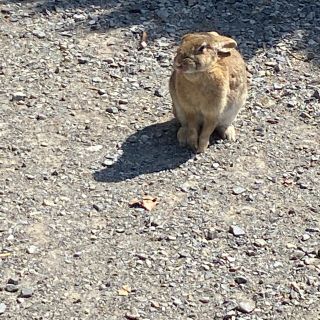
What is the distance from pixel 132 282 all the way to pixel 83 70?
2801 mm

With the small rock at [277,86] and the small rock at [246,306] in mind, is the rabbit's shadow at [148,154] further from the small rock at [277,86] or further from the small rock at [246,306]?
the small rock at [246,306]

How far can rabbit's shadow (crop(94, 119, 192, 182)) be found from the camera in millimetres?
6590

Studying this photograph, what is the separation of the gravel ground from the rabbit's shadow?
0.01 metres

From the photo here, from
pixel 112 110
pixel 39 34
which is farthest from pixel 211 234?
pixel 39 34

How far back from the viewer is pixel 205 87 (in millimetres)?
6578

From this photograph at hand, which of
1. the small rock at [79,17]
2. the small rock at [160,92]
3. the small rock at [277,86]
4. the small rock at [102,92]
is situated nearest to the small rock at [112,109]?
the small rock at [102,92]

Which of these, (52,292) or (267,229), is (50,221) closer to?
(52,292)

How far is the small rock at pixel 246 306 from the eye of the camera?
5.37m

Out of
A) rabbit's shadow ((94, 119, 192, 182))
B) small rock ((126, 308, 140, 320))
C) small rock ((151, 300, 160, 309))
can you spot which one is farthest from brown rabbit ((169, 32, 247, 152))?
small rock ((126, 308, 140, 320))

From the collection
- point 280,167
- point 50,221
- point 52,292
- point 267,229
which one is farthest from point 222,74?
point 52,292

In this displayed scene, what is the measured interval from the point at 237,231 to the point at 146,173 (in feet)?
2.97

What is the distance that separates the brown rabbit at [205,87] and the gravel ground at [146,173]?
15cm

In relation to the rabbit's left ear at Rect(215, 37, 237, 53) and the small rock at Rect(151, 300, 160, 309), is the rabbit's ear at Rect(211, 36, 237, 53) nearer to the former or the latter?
the rabbit's left ear at Rect(215, 37, 237, 53)

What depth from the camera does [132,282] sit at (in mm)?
5562
